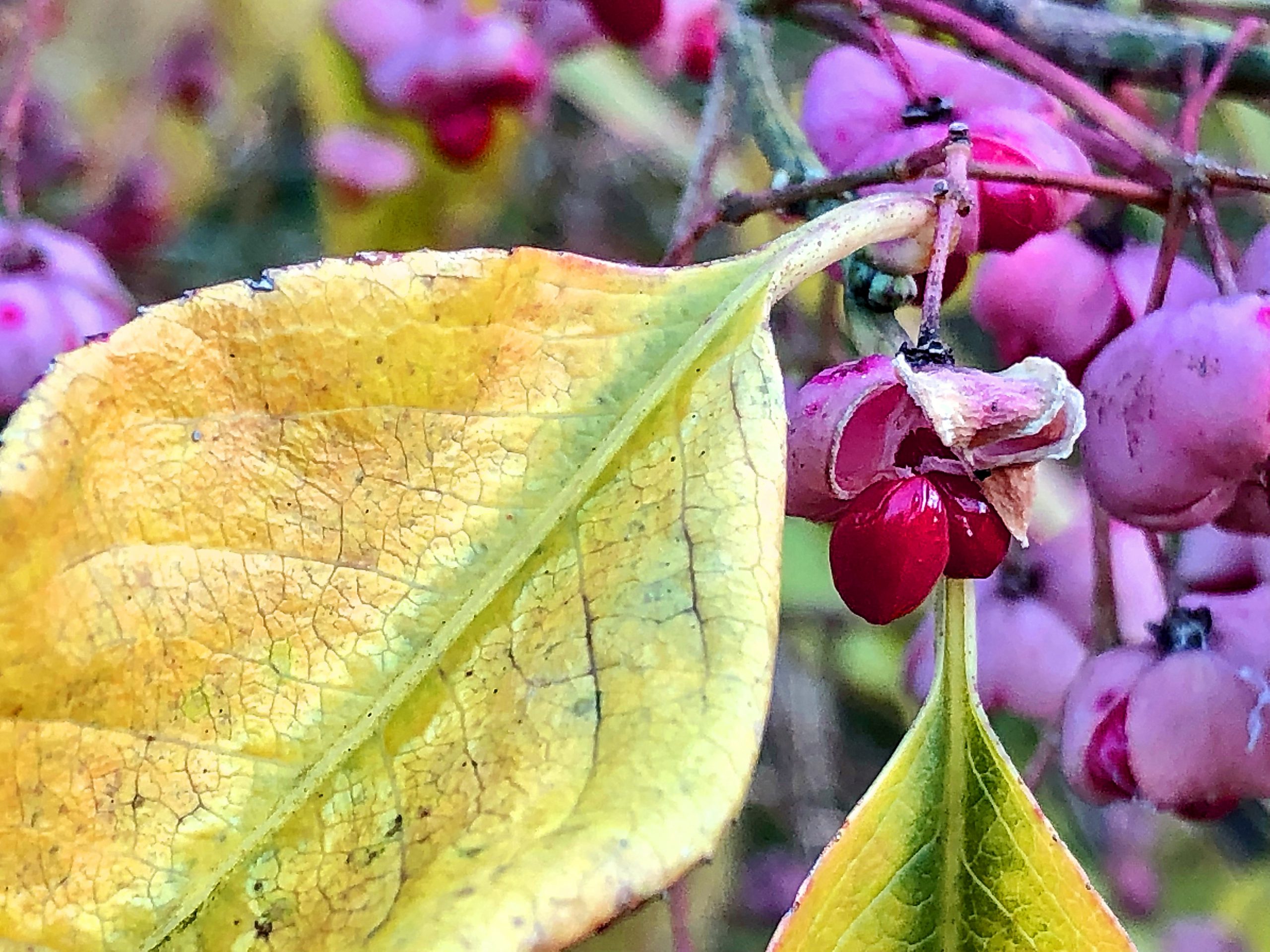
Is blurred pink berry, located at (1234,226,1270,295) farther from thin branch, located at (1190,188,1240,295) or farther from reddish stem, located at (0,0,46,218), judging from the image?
reddish stem, located at (0,0,46,218)

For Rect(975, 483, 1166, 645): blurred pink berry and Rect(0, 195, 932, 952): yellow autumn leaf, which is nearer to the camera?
Rect(0, 195, 932, 952): yellow autumn leaf

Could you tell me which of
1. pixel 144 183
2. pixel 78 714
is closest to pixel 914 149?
pixel 78 714

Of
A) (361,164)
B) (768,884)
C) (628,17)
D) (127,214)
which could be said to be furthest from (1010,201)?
(768,884)

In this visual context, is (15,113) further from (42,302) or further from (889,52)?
(889,52)

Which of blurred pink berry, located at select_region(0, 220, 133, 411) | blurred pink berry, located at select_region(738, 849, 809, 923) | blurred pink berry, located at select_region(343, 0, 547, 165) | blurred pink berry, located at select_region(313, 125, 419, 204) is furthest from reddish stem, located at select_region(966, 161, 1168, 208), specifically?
blurred pink berry, located at select_region(738, 849, 809, 923)

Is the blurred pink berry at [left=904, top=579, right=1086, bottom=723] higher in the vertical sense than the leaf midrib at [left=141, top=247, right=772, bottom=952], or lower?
lower

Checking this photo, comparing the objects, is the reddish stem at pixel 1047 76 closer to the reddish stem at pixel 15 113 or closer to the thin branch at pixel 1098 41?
the thin branch at pixel 1098 41

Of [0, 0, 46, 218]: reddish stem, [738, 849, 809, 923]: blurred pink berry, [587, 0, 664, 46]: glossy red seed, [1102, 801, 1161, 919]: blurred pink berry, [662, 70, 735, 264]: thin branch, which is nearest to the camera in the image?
[662, 70, 735, 264]: thin branch
